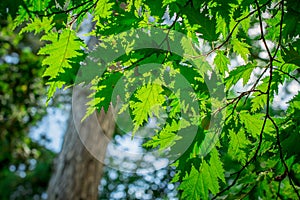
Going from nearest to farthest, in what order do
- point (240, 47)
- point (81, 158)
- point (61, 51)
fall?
point (61, 51) < point (240, 47) < point (81, 158)

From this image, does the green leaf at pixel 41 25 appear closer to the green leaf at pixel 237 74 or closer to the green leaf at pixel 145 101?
the green leaf at pixel 145 101

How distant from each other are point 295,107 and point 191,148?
277 mm

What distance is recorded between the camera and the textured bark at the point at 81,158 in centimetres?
294

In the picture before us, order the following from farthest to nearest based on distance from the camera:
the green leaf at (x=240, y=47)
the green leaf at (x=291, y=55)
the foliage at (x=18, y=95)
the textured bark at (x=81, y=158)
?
the foliage at (x=18, y=95) < the textured bark at (x=81, y=158) < the green leaf at (x=240, y=47) < the green leaf at (x=291, y=55)

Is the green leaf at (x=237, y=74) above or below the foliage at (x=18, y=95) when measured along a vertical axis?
below

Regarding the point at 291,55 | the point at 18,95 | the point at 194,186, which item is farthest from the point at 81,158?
the point at 291,55

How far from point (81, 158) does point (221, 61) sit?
8.16ft

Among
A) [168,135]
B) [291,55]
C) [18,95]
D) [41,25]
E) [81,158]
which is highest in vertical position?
[18,95]

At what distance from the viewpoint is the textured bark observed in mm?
2939

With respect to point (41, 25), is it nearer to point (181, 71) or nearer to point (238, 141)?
point (181, 71)

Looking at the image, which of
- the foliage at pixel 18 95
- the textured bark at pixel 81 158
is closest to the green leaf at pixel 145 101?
the textured bark at pixel 81 158

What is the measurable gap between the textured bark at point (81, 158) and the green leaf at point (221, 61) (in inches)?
90.0

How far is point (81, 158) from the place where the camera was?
3.06 meters

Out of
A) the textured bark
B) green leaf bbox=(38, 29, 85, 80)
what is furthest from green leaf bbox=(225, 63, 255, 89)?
the textured bark
